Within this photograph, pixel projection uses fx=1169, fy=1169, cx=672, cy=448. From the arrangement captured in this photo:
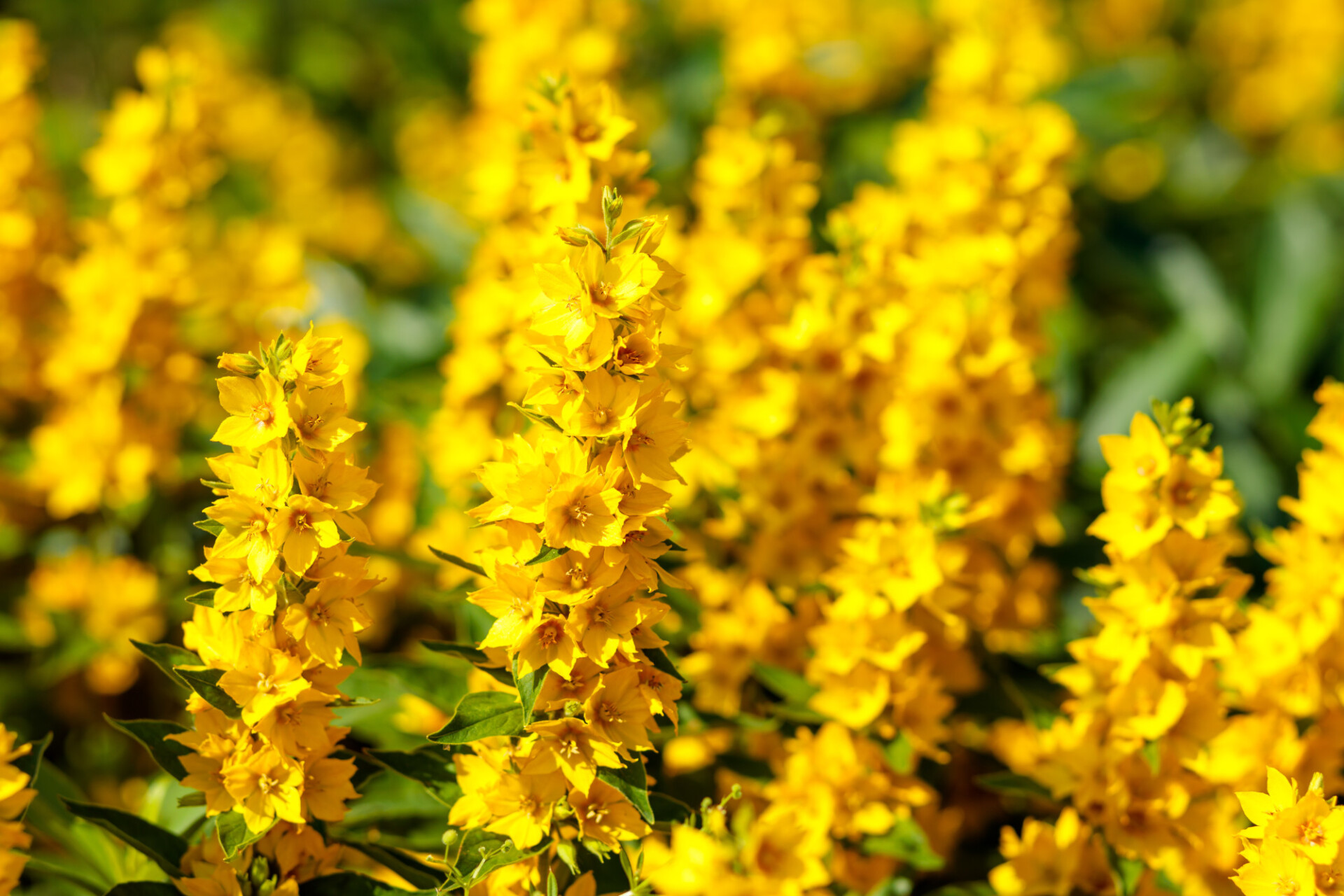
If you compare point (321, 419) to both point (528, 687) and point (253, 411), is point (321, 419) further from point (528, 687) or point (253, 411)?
point (528, 687)

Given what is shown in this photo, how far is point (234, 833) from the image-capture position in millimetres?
1592

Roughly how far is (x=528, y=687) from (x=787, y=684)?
0.70 metres

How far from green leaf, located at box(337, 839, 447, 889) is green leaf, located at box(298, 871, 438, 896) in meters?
0.04

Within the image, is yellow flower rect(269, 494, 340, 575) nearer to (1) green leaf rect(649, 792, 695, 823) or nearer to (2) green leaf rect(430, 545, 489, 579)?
(2) green leaf rect(430, 545, 489, 579)

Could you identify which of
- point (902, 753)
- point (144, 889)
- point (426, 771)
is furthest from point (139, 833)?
point (902, 753)

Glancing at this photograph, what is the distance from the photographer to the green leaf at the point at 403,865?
1767 mm

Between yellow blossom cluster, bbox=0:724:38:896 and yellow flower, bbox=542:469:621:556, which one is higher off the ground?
yellow flower, bbox=542:469:621:556

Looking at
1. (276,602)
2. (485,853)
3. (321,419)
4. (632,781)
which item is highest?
(321,419)

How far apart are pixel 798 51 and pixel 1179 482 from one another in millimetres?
2158

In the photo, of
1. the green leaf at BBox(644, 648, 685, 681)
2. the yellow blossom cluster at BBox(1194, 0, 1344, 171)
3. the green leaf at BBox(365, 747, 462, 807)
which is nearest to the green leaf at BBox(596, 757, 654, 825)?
the green leaf at BBox(644, 648, 685, 681)

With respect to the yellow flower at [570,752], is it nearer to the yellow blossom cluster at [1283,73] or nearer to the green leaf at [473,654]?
the green leaf at [473,654]

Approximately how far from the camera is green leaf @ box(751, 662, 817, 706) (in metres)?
2.12

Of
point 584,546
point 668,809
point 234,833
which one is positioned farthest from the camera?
point 668,809

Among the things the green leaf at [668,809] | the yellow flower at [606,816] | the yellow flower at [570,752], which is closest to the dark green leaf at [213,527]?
the yellow flower at [570,752]
